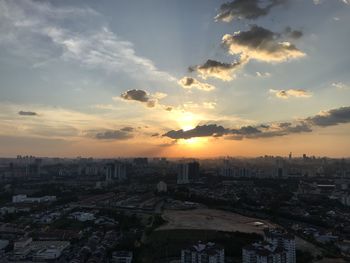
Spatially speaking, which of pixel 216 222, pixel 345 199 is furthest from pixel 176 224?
pixel 345 199

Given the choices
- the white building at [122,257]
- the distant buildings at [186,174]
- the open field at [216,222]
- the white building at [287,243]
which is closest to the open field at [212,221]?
the open field at [216,222]

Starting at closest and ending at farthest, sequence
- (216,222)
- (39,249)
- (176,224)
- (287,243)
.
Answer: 1. (287,243)
2. (39,249)
3. (176,224)
4. (216,222)

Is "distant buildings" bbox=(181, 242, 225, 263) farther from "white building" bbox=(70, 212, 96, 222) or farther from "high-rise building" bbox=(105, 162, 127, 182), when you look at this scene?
"high-rise building" bbox=(105, 162, 127, 182)

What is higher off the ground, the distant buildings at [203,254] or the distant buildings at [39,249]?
the distant buildings at [203,254]

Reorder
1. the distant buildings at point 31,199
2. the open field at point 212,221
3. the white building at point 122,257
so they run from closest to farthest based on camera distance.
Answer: the white building at point 122,257, the open field at point 212,221, the distant buildings at point 31,199

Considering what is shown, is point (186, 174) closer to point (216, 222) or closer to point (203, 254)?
point (216, 222)

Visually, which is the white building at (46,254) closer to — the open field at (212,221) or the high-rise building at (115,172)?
the open field at (212,221)

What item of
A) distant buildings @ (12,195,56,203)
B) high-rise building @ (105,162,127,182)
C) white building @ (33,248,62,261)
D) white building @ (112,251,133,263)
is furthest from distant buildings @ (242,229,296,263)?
high-rise building @ (105,162,127,182)
